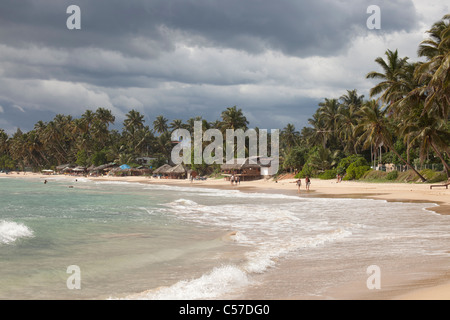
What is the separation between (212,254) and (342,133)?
151 ft

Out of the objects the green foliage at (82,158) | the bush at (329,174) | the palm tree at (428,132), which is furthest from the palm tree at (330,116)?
the green foliage at (82,158)

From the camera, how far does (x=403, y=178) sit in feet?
109

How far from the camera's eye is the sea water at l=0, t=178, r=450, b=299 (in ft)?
19.7

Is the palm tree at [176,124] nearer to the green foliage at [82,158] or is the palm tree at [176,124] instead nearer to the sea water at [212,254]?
the green foliage at [82,158]

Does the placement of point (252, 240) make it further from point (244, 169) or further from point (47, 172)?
point (47, 172)

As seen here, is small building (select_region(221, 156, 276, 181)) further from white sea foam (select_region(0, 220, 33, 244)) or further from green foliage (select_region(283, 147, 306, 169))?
white sea foam (select_region(0, 220, 33, 244))

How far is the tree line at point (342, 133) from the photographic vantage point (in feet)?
92.4

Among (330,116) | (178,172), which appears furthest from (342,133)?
(178,172)

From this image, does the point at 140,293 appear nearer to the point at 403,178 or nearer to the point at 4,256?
the point at 4,256

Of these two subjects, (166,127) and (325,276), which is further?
(166,127)

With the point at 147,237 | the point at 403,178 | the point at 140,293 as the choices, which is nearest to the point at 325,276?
the point at 140,293

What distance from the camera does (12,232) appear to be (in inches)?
460

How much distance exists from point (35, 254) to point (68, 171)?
88.9 m
